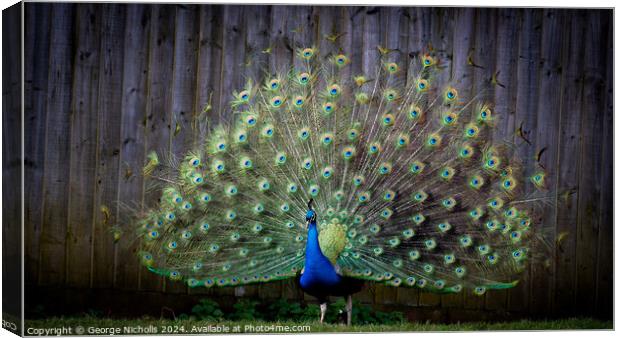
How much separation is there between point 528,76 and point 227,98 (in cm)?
209

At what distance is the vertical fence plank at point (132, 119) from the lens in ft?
20.7

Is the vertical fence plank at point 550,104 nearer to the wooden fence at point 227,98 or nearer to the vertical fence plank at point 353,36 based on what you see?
the wooden fence at point 227,98

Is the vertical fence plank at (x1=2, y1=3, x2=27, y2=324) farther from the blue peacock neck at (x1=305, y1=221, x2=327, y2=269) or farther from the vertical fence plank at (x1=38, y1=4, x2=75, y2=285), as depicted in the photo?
the blue peacock neck at (x1=305, y1=221, x2=327, y2=269)

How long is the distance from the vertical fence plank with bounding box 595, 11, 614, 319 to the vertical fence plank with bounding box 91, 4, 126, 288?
132 inches

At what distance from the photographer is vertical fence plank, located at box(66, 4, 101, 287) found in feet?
20.6

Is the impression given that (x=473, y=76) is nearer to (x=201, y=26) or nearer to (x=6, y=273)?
(x=201, y=26)

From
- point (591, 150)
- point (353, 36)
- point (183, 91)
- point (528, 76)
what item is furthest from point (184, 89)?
point (591, 150)

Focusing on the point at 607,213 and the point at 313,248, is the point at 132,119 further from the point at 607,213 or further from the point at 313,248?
the point at 607,213

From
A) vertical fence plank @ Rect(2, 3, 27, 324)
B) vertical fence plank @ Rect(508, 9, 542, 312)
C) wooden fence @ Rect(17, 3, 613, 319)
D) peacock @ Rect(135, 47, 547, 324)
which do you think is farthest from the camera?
vertical fence plank @ Rect(508, 9, 542, 312)

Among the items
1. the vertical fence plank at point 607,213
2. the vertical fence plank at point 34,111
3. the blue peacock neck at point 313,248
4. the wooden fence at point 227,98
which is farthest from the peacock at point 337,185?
the vertical fence plank at point 34,111

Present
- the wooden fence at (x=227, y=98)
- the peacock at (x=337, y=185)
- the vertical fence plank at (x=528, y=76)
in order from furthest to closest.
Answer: the vertical fence plank at (x=528, y=76) → the peacock at (x=337, y=185) → the wooden fence at (x=227, y=98)

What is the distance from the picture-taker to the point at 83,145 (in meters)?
6.34

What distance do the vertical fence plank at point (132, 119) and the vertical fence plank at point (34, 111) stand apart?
→ 52 centimetres

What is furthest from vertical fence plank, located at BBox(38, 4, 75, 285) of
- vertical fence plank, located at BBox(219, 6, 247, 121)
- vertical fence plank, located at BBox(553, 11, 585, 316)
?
vertical fence plank, located at BBox(553, 11, 585, 316)
